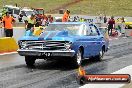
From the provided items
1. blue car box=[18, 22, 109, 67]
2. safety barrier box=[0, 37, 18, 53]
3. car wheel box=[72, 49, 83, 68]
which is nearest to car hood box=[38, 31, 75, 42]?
blue car box=[18, 22, 109, 67]

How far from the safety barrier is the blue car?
16.2 feet

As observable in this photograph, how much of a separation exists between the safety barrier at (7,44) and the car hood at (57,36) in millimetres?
5564

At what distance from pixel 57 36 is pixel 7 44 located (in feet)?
21.2

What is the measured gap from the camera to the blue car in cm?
1442

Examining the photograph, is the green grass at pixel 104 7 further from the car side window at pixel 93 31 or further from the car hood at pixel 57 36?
the car hood at pixel 57 36

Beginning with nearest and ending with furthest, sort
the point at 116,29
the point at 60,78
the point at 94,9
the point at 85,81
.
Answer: the point at 85,81 < the point at 60,78 < the point at 116,29 < the point at 94,9

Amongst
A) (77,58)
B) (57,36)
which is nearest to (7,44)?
(57,36)

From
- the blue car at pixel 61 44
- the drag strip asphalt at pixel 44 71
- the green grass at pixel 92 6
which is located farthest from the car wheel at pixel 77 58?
the green grass at pixel 92 6

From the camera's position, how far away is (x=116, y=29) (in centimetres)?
4100

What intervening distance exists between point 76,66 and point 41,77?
2690 mm

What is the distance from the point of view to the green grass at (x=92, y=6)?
7088 cm

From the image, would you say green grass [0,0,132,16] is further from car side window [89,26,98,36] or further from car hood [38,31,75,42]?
car hood [38,31,75,42]

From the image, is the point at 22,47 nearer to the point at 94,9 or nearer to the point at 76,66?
the point at 76,66

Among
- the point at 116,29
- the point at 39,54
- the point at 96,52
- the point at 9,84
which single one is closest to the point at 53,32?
the point at 39,54
